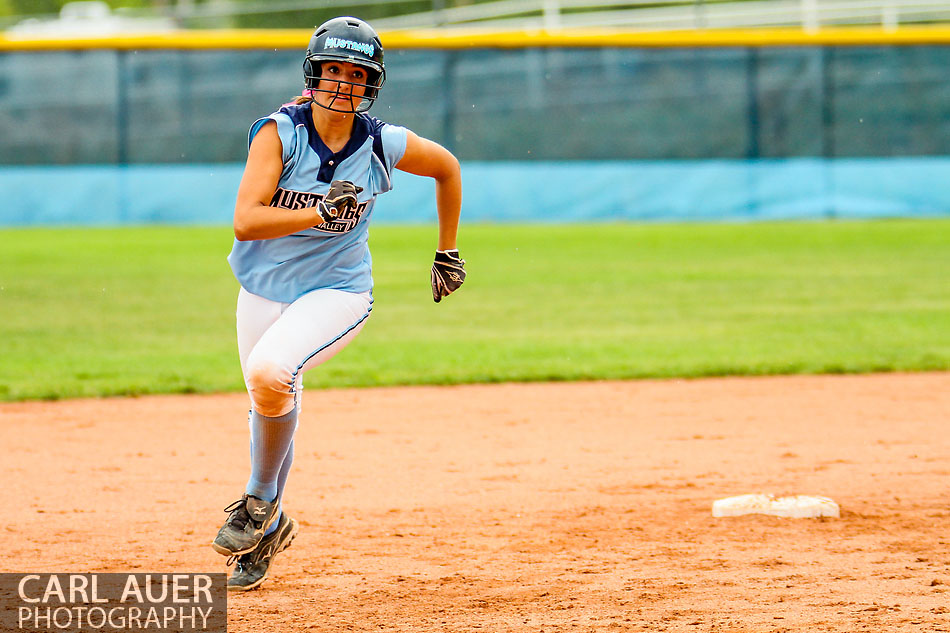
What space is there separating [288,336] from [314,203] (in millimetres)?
438

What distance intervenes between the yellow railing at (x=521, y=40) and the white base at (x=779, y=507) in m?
15.1

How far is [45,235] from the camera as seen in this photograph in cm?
1738

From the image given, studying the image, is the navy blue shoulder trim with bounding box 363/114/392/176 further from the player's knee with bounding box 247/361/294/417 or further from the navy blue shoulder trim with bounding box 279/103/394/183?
the player's knee with bounding box 247/361/294/417

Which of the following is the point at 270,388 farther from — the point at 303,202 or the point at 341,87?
the point at 341,87

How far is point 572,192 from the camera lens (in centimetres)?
1906

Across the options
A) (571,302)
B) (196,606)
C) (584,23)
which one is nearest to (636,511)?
(196,606)

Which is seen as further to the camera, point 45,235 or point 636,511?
point 45,235

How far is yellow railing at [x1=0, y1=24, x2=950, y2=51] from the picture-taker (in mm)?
18500

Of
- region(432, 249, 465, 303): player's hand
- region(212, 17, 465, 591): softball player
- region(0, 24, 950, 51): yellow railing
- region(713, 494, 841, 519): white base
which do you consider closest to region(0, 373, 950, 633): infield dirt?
region(713, 494, 841, 519): white base

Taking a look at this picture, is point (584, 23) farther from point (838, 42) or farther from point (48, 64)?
point (48, 64)

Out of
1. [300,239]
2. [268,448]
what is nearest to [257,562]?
[268,448]

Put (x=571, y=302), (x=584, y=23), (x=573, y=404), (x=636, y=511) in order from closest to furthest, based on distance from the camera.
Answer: (x=636, y=511), (x=573, y=404), (x=571, y=302), (x=584, y=23)

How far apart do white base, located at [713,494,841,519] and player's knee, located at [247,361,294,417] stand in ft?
5.72

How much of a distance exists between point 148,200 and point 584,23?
32.4 feet
